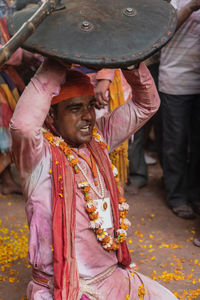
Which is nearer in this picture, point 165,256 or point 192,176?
point 165,256

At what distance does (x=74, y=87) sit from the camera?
2.86 meters

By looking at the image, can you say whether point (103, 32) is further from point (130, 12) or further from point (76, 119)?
point (76, 119)

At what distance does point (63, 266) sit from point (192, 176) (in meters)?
3.04

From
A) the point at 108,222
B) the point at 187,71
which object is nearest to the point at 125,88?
the point at 187,71

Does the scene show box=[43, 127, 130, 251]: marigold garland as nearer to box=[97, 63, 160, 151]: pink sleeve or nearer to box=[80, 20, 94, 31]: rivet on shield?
box=[97, 63, 160, 151]: pink sleeve

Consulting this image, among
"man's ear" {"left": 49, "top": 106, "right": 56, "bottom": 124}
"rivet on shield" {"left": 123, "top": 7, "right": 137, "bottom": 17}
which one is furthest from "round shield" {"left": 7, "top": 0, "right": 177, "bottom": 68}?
"man's ear" {"left": 49, "top": 106, "right": 56, "bottom": 124}

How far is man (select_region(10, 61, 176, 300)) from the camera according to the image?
2.54 meters

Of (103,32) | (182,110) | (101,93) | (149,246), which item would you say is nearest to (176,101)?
(182,110)

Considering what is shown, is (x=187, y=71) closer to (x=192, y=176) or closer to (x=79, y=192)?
(x=192, y=176)

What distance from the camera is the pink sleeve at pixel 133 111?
9.21 feet

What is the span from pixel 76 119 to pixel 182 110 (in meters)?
2.35

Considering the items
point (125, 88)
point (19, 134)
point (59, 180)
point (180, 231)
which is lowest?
point (180, 231)

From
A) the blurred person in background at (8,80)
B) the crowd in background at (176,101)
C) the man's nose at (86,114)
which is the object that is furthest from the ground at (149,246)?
the man's nose at (86,114)

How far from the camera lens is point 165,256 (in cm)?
426
